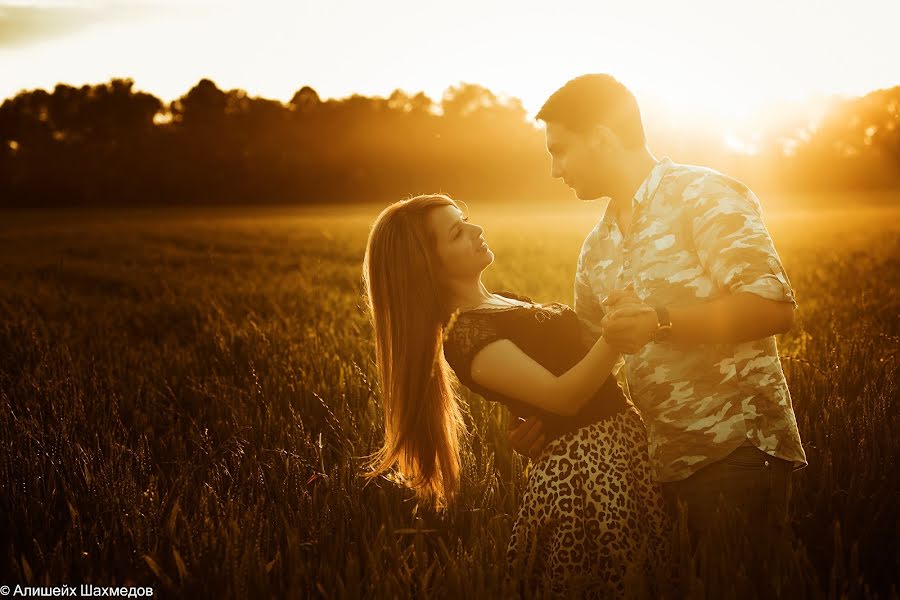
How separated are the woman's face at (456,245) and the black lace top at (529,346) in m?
0.24

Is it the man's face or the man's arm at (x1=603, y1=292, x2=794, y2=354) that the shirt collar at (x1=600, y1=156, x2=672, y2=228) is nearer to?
the man's face

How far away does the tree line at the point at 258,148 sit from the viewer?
70.9 meters

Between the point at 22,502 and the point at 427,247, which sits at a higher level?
the point at 427,247

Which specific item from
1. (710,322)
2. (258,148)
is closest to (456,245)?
(710,322)

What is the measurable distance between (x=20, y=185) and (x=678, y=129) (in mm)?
74289

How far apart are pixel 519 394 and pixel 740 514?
890 mm

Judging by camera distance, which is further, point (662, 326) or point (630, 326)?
point (662, 326)

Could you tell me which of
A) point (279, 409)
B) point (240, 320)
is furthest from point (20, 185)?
point (279, 409)

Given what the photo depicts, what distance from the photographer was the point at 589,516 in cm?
280

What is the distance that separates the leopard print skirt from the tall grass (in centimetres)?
19

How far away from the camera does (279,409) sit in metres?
4.93

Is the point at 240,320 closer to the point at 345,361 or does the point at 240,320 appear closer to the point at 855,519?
the point at 345,361

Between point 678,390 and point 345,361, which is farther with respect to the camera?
point 345,361

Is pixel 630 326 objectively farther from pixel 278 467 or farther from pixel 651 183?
pixel 278 467
